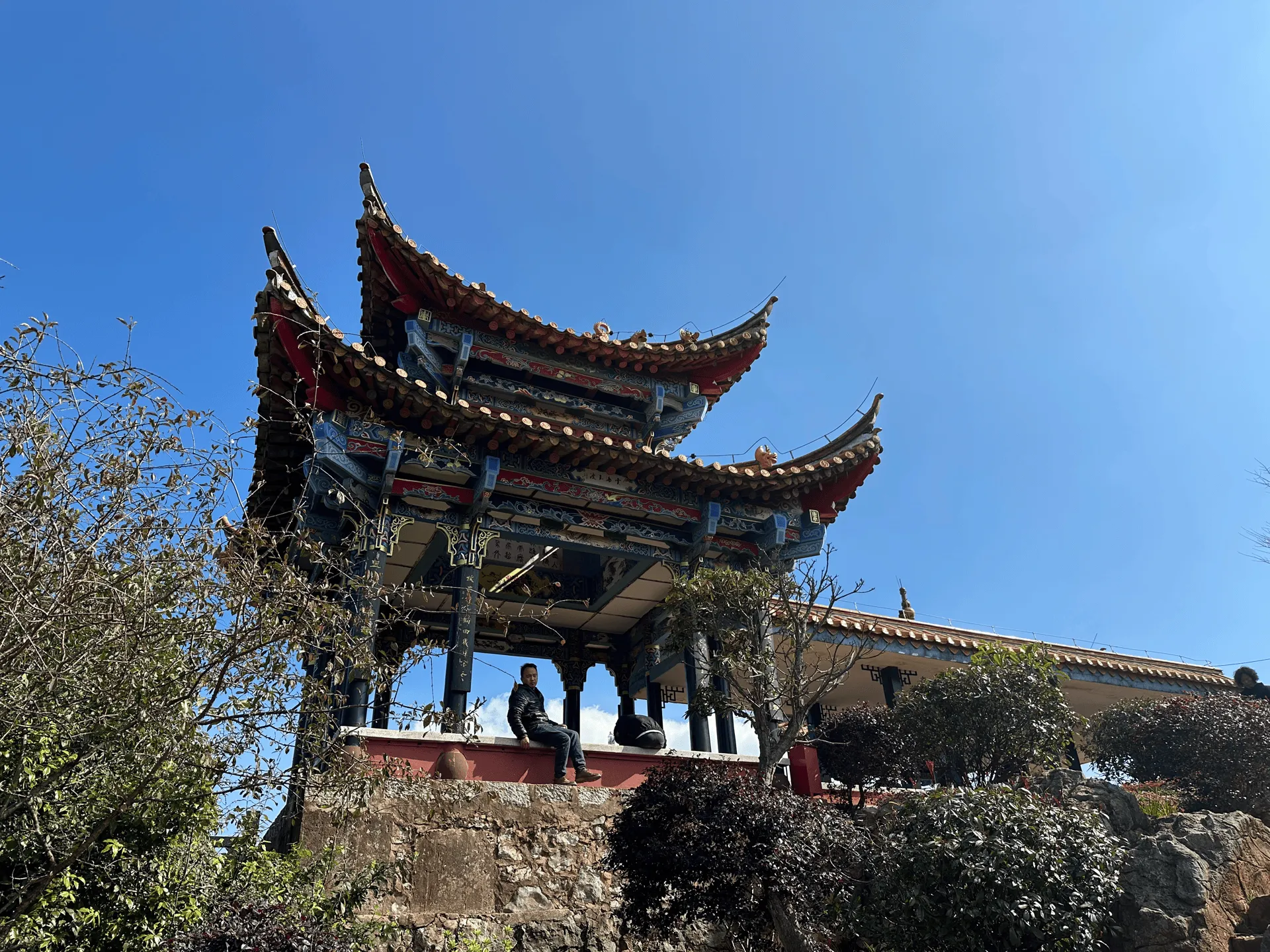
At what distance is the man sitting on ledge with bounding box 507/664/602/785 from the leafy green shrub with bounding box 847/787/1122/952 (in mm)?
3423

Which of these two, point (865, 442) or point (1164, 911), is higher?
point (865, 442)

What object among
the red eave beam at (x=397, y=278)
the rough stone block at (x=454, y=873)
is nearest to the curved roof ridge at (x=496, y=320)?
the red eave beam at (x=397, y=278)

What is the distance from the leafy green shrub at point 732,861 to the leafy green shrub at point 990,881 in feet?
1.42

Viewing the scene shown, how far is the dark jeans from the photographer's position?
9312 mm

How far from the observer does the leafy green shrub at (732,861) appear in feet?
22.0

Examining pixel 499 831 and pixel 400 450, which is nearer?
pixel 499 831

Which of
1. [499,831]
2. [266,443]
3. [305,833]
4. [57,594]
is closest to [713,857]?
[499,831]

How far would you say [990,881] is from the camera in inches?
242

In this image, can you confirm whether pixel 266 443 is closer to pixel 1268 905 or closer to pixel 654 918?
pixel 654 918

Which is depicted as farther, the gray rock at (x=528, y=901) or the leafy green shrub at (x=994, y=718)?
the leafy green shrub at (x=994, y=718)

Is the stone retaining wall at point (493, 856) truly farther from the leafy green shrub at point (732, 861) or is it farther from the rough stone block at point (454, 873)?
the leafy green shrub at point (732, 861)

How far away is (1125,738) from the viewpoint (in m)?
15.0

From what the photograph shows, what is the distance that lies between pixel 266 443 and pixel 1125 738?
14.7 m

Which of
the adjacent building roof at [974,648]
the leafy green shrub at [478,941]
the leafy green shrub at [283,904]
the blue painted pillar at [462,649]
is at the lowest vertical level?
the leafy green shrub at [478,941]
